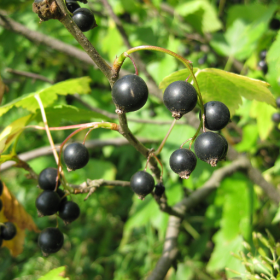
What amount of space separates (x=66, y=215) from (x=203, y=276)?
69.6 inches

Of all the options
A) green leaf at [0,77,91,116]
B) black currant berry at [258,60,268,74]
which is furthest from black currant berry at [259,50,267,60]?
green leaf at [0,77,91,116]

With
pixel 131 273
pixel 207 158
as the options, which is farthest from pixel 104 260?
pixel 207 158

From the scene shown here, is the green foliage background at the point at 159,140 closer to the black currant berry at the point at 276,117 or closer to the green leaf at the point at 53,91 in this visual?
the green leaf at the point at 53,91

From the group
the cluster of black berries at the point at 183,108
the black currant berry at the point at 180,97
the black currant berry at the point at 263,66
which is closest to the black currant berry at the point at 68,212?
the cluster of black berries at the point at 183,108

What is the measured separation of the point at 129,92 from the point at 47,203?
21.3 inches

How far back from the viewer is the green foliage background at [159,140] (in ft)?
5.49

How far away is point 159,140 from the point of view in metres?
2.05

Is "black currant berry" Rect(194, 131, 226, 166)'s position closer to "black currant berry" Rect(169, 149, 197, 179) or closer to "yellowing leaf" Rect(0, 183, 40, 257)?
"black currant berry" Rect(169, 149, 197, 179)

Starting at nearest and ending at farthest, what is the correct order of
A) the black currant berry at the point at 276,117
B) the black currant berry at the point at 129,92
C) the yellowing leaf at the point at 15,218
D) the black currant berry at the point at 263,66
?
the black currant berry at the point at 129,92
the yellowing leaf at the point at 15,218
the black currant berry at the point at 263,66
the black currant berry at the point at 276,117

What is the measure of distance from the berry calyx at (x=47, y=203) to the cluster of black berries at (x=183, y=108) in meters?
0.45

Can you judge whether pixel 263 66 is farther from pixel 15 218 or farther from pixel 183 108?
pixel 15 218

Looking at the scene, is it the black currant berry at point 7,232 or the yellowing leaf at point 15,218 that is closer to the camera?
the black currant berry at point 7,232

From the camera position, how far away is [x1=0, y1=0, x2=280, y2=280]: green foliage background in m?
1.67

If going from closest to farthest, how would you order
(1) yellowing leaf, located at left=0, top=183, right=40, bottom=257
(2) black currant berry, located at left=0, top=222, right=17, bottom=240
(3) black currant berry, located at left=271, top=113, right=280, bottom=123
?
(2) black currant berry, located at left=0, top=222, right=17, bottom=240, (1) yellowing leaf, located at left=0, top=183, right=40, bottom=257, (3) black currant berry, located at left=271, top=113, right=280, bottom=123
